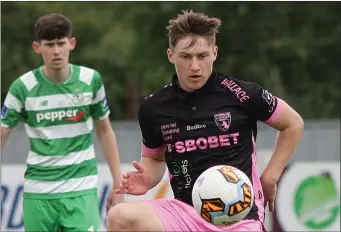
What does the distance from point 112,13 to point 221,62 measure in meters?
4.21

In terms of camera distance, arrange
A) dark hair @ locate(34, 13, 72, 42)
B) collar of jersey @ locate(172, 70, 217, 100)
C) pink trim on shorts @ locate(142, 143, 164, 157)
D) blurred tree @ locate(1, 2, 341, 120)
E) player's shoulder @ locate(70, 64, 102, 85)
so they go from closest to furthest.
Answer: collar of jersey @ locate(172, 70, 217, 100)
pink trim on shorts @ locate(142, 143, 164, 157)
dark hair @ locate(34, 13, 72, 42)
player's shoulder @ locate(70, 64, 102, 85)
blurred tree @ locate(1, 2, 341, 120)

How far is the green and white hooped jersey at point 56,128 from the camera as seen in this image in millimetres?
8078

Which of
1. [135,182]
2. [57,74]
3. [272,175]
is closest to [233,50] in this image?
[57,74]

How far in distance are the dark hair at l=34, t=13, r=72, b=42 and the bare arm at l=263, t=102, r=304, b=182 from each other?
2.29 meters

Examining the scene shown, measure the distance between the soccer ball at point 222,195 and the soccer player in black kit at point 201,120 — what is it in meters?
0.22

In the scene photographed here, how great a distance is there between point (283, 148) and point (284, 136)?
77 mm

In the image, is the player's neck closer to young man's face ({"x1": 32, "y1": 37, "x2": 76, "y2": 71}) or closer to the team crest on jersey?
young man's face ({"x1": 32, "y1": 37, "x2": 76, "y2": 71})

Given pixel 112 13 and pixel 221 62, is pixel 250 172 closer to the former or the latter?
pixel 221 62

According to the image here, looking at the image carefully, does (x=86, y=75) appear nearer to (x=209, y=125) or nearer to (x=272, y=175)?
(x=209, y=125)

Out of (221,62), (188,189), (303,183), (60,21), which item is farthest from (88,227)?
(221,62)

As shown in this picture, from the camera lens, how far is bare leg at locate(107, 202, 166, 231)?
5789mm

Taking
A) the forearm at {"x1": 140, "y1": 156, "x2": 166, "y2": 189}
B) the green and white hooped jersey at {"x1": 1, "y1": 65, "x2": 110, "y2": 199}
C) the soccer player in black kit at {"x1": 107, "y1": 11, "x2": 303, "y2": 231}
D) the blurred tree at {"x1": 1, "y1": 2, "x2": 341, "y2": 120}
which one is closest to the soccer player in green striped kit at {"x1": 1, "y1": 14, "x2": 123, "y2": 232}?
the green and white hooped jersey at {"x1": 1, "y1": 65, "x2": 110, "y2": 199}

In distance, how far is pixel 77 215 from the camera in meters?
8.11

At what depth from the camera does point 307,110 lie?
2112 cm
